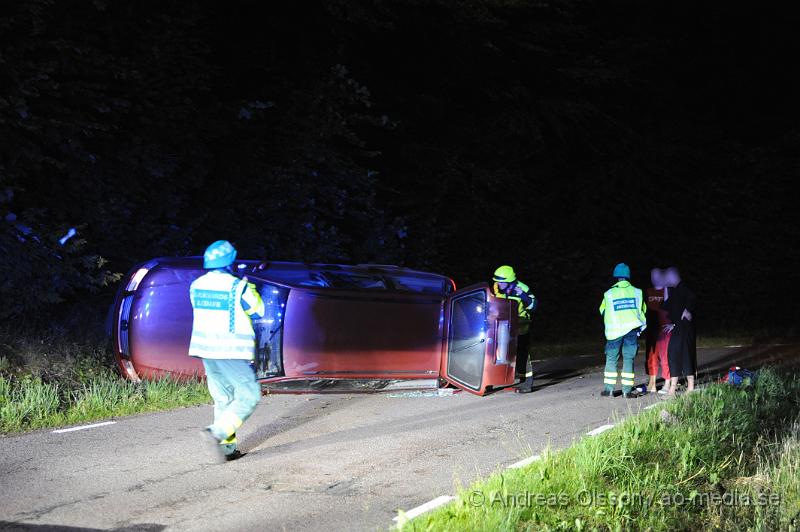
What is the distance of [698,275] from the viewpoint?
32.0 meters

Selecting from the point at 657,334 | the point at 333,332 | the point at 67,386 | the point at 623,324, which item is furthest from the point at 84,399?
the point at 657,334

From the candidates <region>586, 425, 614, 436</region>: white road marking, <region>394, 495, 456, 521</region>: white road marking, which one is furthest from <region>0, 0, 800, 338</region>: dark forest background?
<region>394, 495, 456, 521</region>: white road marking

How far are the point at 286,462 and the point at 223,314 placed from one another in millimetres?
1357

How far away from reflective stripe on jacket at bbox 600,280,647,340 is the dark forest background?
24.2 ft

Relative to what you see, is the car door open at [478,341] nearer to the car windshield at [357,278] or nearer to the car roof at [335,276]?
the car windshield at [357,278]

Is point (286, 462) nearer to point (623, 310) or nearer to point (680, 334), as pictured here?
point (623, 310)

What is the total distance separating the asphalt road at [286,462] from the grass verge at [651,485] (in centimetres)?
54

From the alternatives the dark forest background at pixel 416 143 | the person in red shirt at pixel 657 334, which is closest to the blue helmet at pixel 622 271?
the person in red shirt at pixel 657 334

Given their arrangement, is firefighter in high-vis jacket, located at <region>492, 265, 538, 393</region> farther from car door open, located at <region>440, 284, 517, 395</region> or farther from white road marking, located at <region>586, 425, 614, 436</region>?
white road marking, located at <region>586, 425, 614, 436</region>

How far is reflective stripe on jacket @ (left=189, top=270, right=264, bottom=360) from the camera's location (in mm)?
8016

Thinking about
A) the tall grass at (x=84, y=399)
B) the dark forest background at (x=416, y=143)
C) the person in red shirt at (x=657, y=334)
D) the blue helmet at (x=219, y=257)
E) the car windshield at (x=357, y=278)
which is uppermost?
the dark forest background at (x=416, y=143)

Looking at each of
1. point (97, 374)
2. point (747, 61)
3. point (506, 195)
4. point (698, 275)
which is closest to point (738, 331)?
point (698, 275)

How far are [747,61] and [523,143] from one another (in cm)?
1298

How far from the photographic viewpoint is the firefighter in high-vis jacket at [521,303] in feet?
39.5
